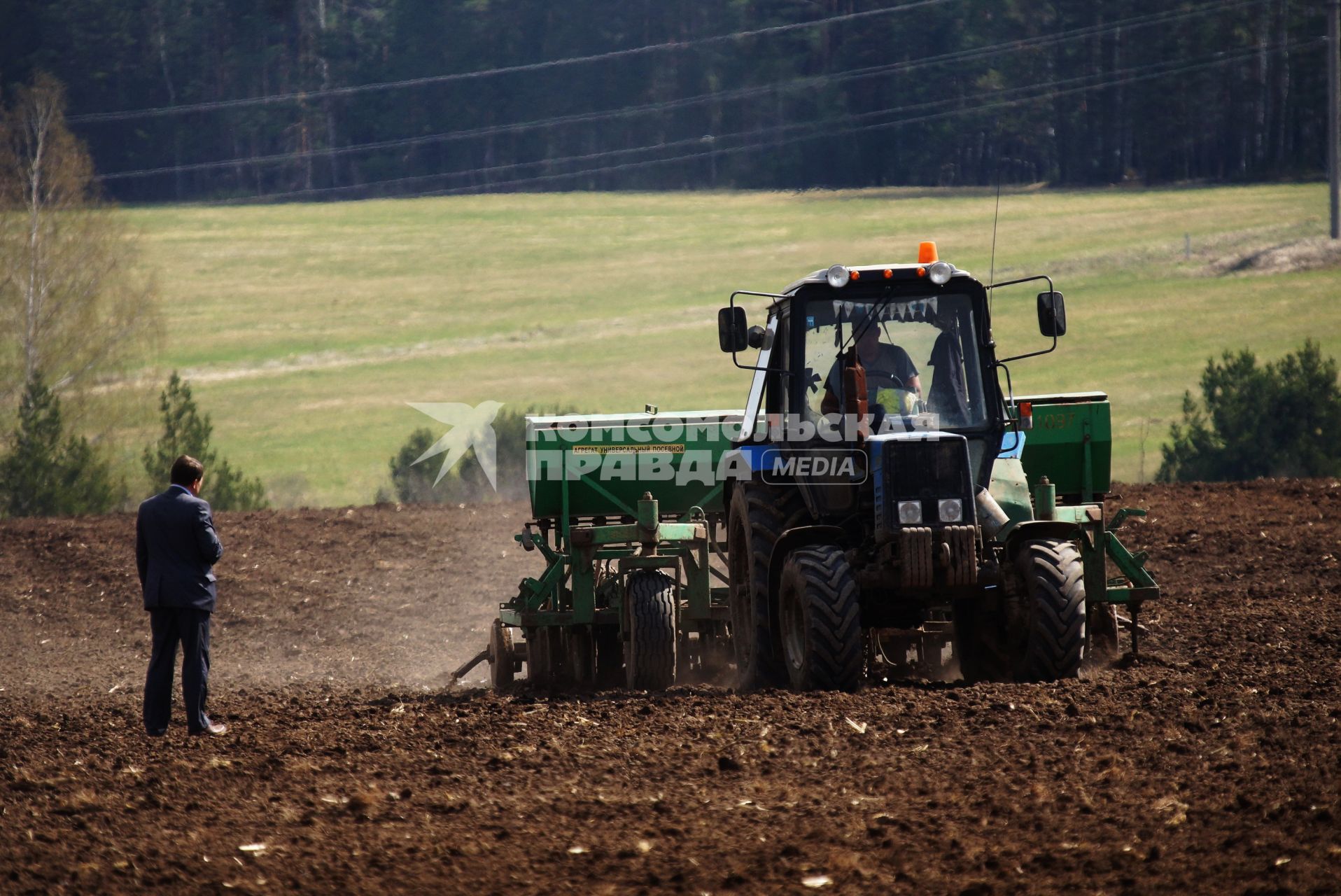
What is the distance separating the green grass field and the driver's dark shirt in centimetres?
1994

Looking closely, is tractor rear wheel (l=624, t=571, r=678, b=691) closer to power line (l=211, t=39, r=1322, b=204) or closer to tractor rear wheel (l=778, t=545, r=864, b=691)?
tractor rear wheel (l=778, t=545, r=864, b=691)

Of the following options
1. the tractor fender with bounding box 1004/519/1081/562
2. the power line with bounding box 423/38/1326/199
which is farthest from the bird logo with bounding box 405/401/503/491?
the tractor fender with bounding box 1004/519/1081/562

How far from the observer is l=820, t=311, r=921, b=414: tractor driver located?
31.0ft

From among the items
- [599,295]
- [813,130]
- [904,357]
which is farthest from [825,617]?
[599,295]

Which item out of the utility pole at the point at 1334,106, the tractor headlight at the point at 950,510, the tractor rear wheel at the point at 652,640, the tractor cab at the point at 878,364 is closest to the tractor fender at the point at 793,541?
the tractor cab at the point at 878,364

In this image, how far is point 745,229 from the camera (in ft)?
190

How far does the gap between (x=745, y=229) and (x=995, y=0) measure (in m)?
11.4

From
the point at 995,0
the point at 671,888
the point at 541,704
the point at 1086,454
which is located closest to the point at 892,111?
the point at 995,0

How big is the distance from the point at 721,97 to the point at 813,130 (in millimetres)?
11759

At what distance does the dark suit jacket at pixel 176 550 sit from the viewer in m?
8.91

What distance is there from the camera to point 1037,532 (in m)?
8.85

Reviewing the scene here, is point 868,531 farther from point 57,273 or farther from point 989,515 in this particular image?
point 57,273

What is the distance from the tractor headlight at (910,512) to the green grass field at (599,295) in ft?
68.4

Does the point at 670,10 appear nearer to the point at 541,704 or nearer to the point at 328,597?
the point at 328,597
